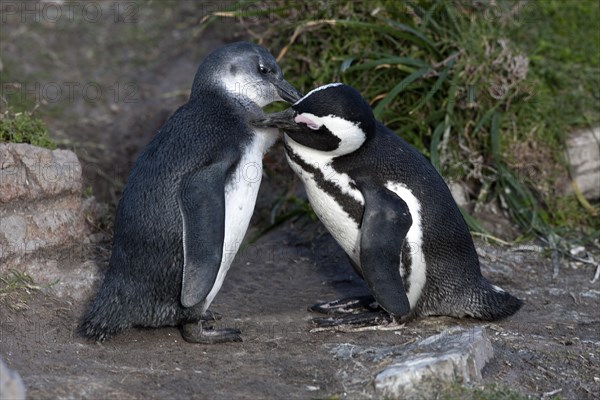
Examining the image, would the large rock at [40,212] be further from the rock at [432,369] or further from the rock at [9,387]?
the rock at [432,369]

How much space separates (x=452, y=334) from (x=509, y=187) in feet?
6.70

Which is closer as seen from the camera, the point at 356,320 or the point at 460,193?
the point at 356,320

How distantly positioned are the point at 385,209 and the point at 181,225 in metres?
0.80

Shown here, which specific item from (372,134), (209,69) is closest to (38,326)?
(209,69)

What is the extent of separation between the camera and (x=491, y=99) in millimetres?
5109

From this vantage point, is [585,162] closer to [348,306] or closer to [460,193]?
[460,193]

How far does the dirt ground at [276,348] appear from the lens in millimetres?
2857

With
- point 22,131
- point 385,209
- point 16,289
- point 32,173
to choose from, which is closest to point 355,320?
point 385,209

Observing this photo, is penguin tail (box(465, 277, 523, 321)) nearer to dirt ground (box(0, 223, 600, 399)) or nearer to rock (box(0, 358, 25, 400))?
dirt ground (box(0, 223, 600, 399))

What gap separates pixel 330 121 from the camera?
3.40 m

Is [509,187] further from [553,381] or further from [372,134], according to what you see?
[553,381]

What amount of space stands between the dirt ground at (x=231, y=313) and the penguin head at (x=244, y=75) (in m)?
0.96

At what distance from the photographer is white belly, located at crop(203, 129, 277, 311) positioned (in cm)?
333

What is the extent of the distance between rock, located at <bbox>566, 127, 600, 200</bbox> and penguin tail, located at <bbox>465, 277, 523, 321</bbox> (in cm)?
172
